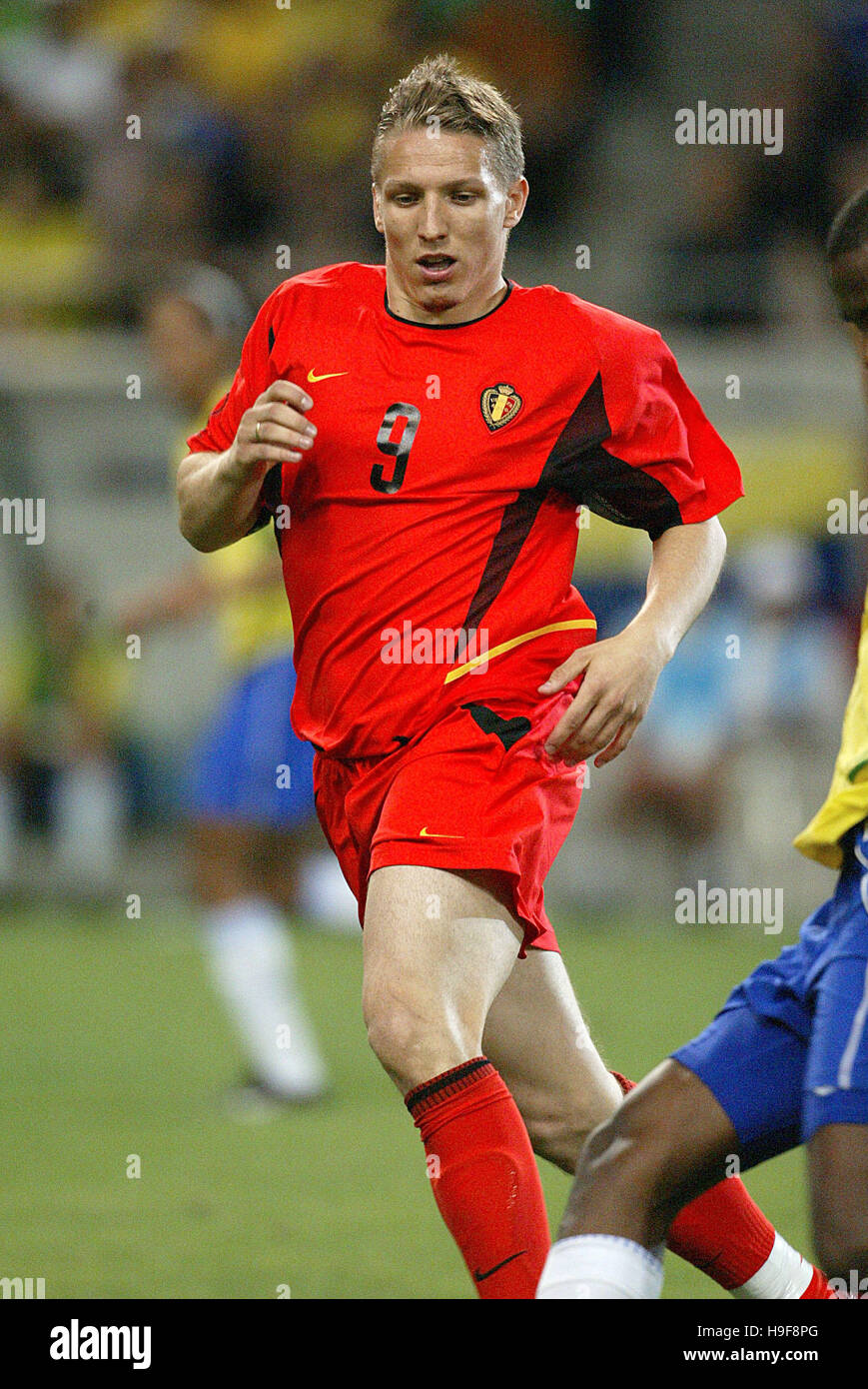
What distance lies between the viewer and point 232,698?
6355 millimetres

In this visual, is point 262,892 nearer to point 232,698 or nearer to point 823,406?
point 232,698

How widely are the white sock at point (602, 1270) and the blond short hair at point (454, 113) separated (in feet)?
5.83

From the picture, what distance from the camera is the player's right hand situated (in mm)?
2990

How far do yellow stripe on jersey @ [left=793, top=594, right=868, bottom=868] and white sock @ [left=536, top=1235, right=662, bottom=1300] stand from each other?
0.62 meters

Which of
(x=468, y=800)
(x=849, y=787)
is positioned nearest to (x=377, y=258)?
(x=468, y=800)

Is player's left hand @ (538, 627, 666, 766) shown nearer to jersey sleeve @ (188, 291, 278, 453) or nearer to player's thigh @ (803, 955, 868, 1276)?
player's thigh @ (803, 955, 868, 1276)

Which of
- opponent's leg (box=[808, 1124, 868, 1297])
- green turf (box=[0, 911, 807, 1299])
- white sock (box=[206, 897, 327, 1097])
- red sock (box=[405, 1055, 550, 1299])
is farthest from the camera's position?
white sock (box=[206, 897, 327, 1097])

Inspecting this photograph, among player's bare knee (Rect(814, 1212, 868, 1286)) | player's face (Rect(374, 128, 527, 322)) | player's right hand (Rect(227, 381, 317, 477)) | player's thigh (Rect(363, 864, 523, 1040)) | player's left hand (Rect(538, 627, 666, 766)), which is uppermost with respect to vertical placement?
player's face (Rect(374, 128, 527, 322))

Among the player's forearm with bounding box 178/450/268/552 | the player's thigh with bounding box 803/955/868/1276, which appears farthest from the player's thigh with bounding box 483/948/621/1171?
the player's forearm with bounding box 178/450/268/552

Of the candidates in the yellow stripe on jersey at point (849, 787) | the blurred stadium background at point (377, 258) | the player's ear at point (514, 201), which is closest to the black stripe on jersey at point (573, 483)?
the player's ear at point (514, 201)

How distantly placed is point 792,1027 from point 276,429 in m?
1.23

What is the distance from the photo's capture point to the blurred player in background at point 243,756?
20.1 ft

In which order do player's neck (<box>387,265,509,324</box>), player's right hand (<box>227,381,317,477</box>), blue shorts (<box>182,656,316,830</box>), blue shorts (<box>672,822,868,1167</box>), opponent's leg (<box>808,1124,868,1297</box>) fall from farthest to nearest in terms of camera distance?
1. blue shorts (<box>182,656,316,830</box>)
2. player's neck (<box>387,265,509,324</box>)
3. player's right hand (<box>227,381,317,477</box>)
4. blue shorts (<box>672,822,868,1167</box>)
5. opponent's leg (<box>808,1124,868,1297</box>)

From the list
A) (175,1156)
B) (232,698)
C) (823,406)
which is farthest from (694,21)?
(175,1156)
